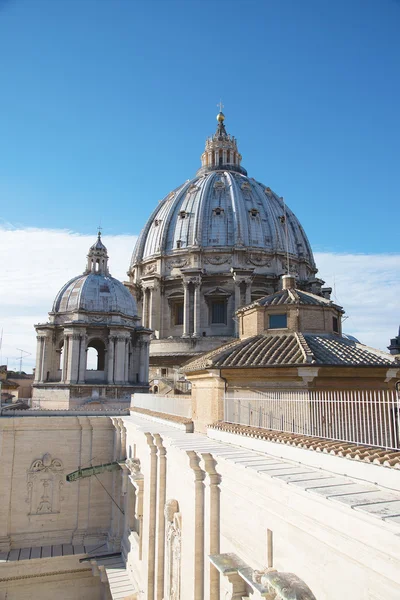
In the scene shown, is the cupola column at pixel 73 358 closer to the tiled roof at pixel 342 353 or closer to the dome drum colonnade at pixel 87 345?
the dome drum colonnade at pixel 87 345

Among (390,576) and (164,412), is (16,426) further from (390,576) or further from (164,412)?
(390,576)

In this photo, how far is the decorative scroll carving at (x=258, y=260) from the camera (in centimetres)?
5081

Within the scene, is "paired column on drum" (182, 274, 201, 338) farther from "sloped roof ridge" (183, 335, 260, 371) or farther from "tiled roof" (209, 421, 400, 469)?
"tiled roof" (209, 421, 400, 469)

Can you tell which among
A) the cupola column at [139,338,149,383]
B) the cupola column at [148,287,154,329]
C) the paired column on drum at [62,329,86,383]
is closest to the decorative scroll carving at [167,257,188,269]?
the cupola column at [148,287,154,329]

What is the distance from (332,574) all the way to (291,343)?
10.5 meters

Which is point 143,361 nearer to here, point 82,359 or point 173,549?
point 82,359

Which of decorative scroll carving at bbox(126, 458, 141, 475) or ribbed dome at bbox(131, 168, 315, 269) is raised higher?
ribbed dome at bbox(131, 168, 315, 269)

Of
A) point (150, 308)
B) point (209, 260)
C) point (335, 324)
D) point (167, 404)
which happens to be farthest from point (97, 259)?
point (335, 324)

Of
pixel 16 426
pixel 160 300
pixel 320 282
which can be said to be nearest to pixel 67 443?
pixel 16 426

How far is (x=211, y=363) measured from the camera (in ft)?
49.2

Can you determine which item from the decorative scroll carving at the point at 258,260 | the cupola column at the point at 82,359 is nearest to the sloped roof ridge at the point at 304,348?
the cupola column at the point at 82,359

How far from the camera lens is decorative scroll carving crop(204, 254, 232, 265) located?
50375 mm

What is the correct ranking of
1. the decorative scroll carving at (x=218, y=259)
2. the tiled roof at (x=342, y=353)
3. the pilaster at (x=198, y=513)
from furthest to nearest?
the decorative scroll carving at (x=218, y=259), the tiled roof at (x=342, y=353), the pilaster at (x=198, y=513)

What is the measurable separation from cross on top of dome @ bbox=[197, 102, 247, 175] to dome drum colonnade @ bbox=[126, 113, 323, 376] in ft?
15.5
